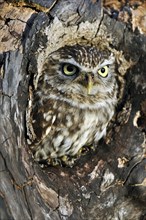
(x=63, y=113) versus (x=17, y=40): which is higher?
(x=17, y=40)

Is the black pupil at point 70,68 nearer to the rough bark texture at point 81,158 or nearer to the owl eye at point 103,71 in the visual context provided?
the owl eye at point 103,71

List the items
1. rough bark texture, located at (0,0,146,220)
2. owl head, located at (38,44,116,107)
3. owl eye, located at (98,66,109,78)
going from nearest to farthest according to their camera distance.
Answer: rough bark texture, located at (0,0,146,220)
owl head, located at (38,44,116,107)
owl eye, located at (98,66,109,78)

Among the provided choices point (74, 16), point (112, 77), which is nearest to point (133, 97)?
point (112, 77)

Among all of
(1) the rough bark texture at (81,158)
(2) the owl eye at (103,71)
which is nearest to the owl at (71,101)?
Result: (2) the owl eye at (103,71)

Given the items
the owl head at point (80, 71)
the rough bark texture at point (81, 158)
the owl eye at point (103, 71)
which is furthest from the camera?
the owl eye at point (103, 71)

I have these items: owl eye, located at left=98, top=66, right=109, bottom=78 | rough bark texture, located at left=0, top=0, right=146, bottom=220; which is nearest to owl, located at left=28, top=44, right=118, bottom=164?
owl eye, located at left=98, top=66, right=109, bottom=78

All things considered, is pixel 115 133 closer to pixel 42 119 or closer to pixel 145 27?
pixel 42 119

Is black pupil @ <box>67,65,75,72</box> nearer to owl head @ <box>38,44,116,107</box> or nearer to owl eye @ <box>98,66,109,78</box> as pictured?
owl head @ <box>38,44,116,107</box>
